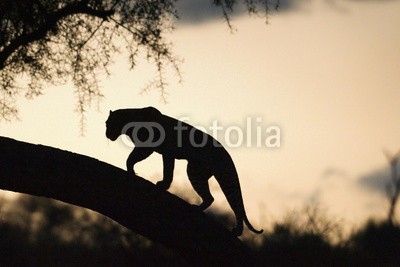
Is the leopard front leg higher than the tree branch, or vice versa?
the tree branch

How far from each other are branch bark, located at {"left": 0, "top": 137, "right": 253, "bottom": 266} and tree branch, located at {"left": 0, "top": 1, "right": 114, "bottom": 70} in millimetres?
1865

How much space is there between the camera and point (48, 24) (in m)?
9.23

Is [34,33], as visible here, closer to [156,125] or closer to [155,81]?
[155,81]

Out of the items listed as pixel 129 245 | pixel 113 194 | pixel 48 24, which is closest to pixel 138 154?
pixel 113 194

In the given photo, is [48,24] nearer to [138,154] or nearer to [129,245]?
[138,154]

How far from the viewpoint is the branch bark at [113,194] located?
7488 mm

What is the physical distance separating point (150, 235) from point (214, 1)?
3607mm

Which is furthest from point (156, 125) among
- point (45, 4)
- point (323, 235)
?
point (323, 235)

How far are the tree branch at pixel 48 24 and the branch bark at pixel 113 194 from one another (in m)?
1.86

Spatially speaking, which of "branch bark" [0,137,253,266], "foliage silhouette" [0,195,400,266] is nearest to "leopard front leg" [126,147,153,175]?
"branch bark" [0,137,253,266]

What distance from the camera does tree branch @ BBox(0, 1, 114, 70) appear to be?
9.20 meters

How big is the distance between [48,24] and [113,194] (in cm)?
271

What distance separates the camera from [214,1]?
995 cm

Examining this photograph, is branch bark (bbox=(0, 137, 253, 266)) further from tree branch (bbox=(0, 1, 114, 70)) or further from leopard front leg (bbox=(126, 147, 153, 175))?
tree branch (bbox=(0, 1, 114, 70))
